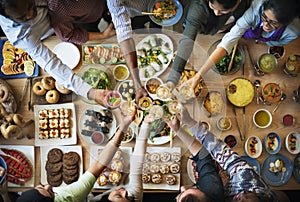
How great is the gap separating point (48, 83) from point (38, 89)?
2.5 inches

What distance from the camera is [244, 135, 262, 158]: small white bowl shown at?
5.40 feet

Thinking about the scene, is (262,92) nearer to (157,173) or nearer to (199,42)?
(199,42)

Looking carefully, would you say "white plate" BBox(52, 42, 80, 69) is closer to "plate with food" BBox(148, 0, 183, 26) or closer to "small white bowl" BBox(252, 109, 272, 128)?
"plate with food" BBox(148, 0, 183, 26)

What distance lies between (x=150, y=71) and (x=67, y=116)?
1.55ft

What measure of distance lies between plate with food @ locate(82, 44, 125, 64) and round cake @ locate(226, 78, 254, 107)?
53cm

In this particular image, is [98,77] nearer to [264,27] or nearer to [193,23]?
[193,23]

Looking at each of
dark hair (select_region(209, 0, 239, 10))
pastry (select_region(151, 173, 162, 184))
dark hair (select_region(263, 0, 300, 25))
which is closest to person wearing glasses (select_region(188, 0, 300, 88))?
dark hair (select_region(263, 0, 300, 25))

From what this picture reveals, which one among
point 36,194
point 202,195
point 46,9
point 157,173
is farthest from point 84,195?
point 46,9

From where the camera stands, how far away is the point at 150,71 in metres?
1.52

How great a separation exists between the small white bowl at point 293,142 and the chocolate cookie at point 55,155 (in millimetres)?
1110

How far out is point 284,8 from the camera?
1.30 metres

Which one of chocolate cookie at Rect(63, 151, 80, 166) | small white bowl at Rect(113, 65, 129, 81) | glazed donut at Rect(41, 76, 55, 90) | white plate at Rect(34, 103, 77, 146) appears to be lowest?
chocolate cookie at Rect(63, 151, 80, 166)

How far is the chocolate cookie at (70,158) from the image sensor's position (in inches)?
64.5

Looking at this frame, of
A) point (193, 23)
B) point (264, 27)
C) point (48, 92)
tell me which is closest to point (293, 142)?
point (264, 27)
